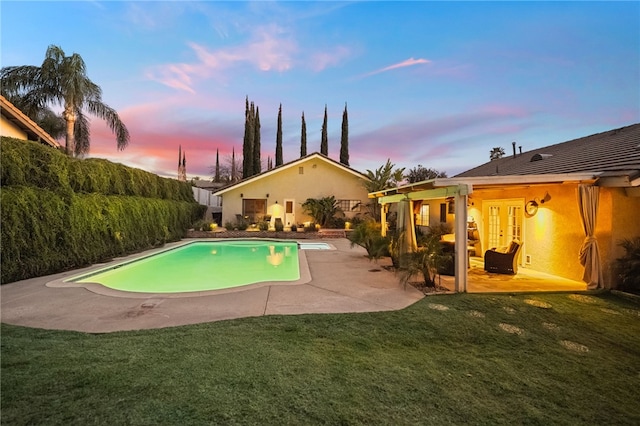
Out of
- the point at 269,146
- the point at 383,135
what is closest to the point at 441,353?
the point at 383,135

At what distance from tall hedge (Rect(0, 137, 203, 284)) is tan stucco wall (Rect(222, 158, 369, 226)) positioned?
930 centimetres

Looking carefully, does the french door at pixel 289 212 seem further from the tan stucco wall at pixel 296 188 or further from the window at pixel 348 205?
the window at pixel 348 205

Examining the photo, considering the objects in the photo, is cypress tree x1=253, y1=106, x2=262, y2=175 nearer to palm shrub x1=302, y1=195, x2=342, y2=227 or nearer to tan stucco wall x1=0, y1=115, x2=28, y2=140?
palm shrub x1=302, y1=195, x2=342, y2=227

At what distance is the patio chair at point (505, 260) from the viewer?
9.58 m

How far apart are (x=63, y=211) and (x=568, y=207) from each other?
49.2 ft

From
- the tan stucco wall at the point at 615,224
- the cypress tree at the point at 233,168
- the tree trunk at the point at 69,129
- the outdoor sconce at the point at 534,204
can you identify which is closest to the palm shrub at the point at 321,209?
the tree trunk at the point at 69,129

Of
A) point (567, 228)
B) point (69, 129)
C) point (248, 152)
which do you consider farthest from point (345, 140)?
point (567, 228)

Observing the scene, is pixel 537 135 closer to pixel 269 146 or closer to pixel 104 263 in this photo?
pixel 104 263

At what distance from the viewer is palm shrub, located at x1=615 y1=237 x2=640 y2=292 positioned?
7512 millimetres

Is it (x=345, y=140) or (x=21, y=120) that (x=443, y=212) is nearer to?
(x=345, y=140)

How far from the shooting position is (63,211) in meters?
9.72

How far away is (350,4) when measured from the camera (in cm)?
1088

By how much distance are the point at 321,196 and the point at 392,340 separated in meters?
21.3

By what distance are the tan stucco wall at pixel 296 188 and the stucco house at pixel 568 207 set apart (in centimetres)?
1375
